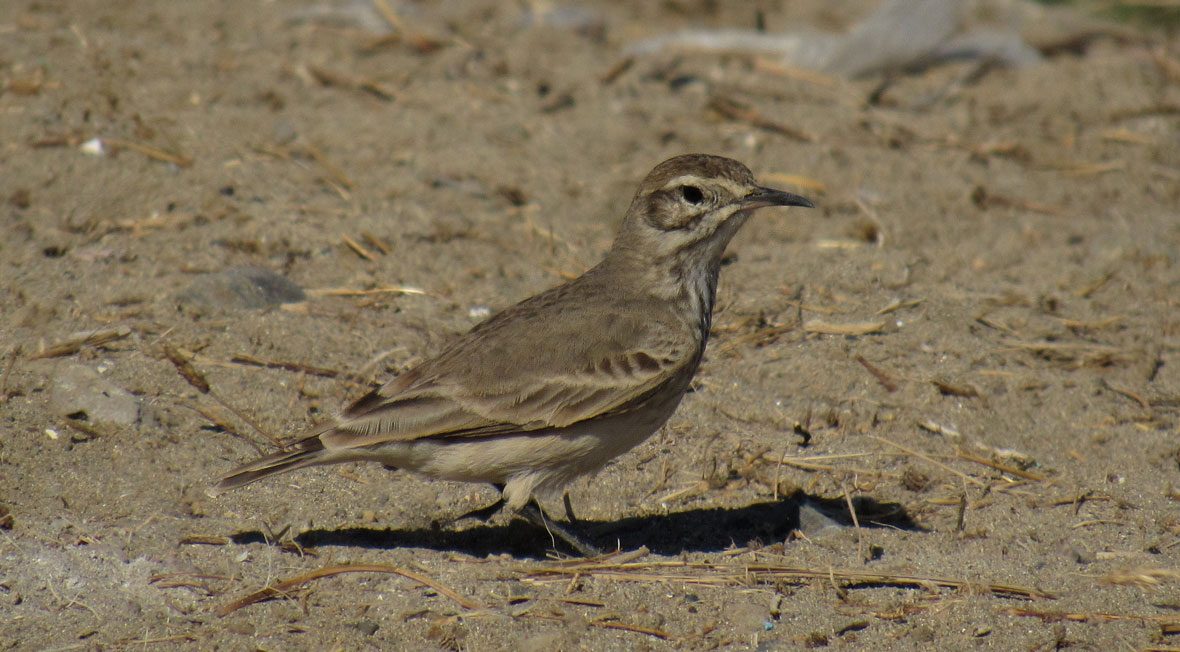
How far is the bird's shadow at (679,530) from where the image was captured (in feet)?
17.7

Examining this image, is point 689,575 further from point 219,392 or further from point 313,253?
point 313,253

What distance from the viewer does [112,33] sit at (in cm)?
918

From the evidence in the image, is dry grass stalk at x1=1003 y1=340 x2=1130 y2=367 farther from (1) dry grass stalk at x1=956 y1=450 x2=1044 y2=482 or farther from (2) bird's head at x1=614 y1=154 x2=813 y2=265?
(2) bird's head at x1=614 y1=154 x2=813 y2=265

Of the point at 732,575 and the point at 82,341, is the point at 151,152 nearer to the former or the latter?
the point at 82,341

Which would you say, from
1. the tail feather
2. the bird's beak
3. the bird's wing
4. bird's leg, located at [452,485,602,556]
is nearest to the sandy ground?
bird's leg, located at [452,485,602,556]

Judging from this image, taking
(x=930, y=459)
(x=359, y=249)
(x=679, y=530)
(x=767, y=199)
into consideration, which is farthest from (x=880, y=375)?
(x=359, y=249)

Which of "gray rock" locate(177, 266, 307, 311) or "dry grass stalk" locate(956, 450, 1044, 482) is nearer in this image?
"dry grass stalk" locate(956, 450, 1044, 482)

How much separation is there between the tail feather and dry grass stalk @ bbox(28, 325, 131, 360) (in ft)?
4.88

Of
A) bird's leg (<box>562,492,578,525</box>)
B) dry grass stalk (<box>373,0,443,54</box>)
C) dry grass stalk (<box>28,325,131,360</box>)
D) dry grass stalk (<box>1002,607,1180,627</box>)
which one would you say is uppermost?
dry grass stalk (<box>1002,607,1180,627</box>)

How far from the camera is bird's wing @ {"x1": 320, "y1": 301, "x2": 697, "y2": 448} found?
16.4 feet

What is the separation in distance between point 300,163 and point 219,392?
2.40 m

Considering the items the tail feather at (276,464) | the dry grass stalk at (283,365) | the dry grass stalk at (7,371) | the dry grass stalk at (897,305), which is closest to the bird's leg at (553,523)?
the tail feather at (276,464)

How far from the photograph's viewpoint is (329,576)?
187 inches

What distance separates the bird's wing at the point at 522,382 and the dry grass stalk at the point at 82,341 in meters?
1.62
